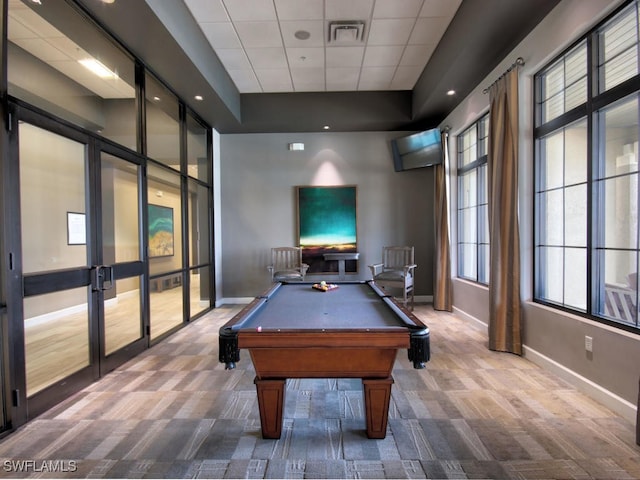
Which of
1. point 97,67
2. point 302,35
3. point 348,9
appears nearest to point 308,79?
point 302,35

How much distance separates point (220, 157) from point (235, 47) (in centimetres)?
236

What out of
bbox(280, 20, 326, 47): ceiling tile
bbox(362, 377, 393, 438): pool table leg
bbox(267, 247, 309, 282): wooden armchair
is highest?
bbox(280, 20, 326, 47): ceiling tile

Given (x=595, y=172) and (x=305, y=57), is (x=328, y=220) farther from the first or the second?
(x=595, y=172)

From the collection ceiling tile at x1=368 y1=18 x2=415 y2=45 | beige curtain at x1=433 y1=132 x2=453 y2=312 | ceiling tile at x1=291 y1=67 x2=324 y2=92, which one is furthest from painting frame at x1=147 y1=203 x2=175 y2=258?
beige curtain at x1=433 y1=132 x2=453 y2=312

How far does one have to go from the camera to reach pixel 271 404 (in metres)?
1.94

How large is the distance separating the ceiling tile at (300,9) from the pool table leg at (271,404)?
3.66m

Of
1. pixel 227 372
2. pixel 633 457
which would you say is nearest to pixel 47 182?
pixel 227 372

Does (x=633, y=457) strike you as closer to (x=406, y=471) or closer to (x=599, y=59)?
(x=406, y=471)

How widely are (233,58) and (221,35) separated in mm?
520

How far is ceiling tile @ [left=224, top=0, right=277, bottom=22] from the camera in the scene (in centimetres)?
331

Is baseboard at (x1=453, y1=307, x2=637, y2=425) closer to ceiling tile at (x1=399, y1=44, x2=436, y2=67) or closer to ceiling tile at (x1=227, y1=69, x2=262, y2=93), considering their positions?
ceiling tile at (x1=399, y1=44, x2=436, y2=67)

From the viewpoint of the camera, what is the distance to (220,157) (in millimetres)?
6121

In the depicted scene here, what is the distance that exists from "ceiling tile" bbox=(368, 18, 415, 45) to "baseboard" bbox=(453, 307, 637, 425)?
3900 millimetres

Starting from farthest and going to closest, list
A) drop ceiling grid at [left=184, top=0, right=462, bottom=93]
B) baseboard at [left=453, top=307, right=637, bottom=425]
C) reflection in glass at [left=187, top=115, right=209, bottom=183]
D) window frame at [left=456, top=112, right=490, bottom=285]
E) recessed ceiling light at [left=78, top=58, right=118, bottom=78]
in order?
reflection in glass at [left=187, top=115, right=209, bottom=183] < window frame at [left=456, top=112, right=490, bottom=285] < drop ceiling grid at [left=184, top=0, right=462, bottom=93] < recessed ceiling light at [left=78, top=58, right=118, bottom=78] < baseboard at [left=453, top=307, right=637, bottom=425]
